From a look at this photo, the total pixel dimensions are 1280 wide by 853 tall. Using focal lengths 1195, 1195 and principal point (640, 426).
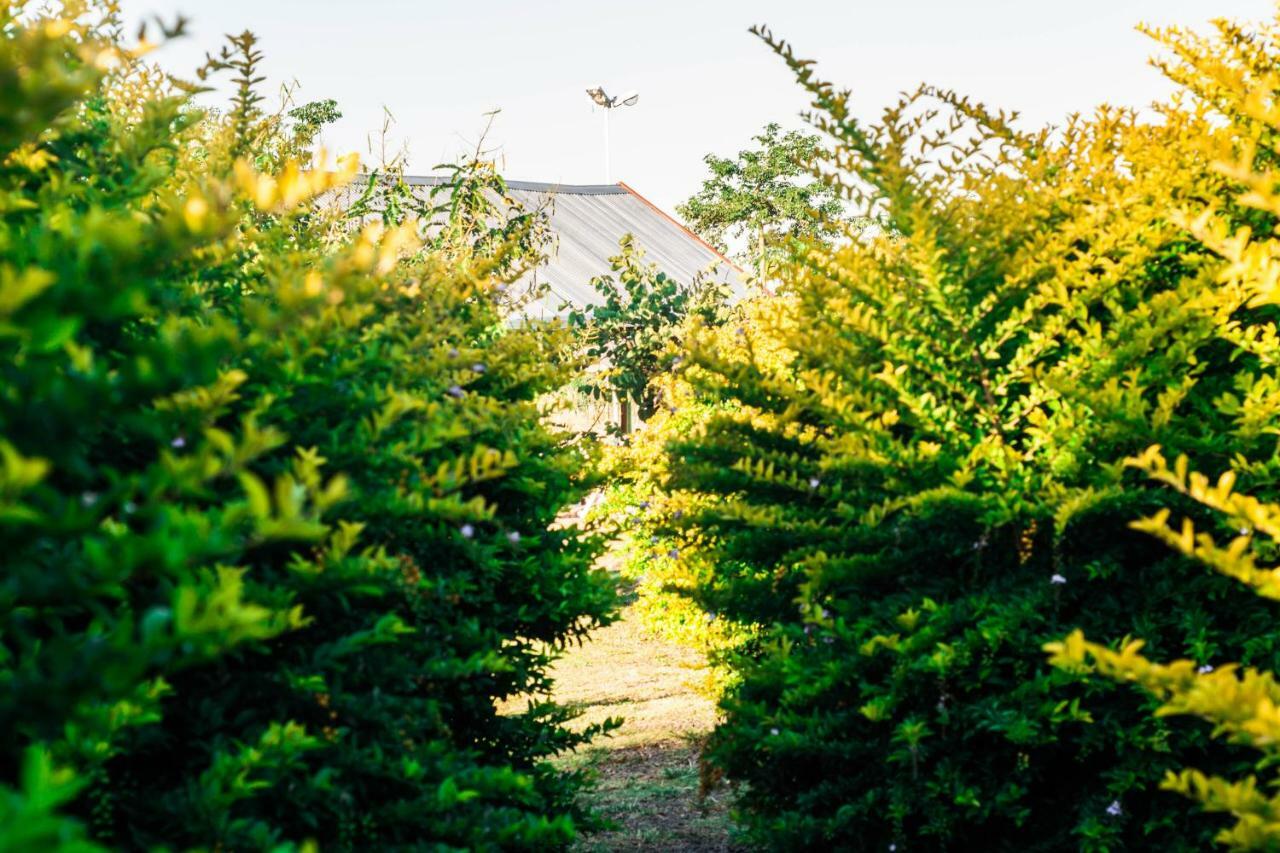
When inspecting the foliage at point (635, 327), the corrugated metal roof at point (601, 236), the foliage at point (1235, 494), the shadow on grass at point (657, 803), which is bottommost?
the shadow on grass at point (657, 803)

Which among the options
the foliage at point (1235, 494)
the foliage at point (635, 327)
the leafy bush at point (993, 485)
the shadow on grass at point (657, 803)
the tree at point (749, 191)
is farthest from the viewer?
the tree at point (749, 191)

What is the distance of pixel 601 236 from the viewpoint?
25.9 m

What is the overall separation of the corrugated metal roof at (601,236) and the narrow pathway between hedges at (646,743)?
10584 mm

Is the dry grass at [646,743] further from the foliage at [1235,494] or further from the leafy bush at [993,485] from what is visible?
the foliage at [1235,494]

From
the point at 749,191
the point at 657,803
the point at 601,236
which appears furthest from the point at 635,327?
the point at 749,191

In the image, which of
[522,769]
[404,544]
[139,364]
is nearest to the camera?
[139,364]

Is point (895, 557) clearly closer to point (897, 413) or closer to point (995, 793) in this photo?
point (897, 413)

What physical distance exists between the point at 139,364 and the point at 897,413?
9.64 feet

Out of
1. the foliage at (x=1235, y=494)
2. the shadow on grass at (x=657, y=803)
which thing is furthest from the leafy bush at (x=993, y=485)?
the shadow on grass at (x=657, y=803)

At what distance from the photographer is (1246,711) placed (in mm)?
1962

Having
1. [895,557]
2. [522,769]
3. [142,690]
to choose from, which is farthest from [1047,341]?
[142,690]

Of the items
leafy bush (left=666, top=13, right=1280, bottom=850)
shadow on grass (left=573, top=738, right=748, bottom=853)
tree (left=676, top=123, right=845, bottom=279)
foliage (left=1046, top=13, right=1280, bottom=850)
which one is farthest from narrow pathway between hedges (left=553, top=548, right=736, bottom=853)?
tree (left=676, top=123, right=845, bottom=279)

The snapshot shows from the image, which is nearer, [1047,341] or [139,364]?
[139,364]

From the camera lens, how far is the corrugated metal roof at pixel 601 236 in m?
22.4
